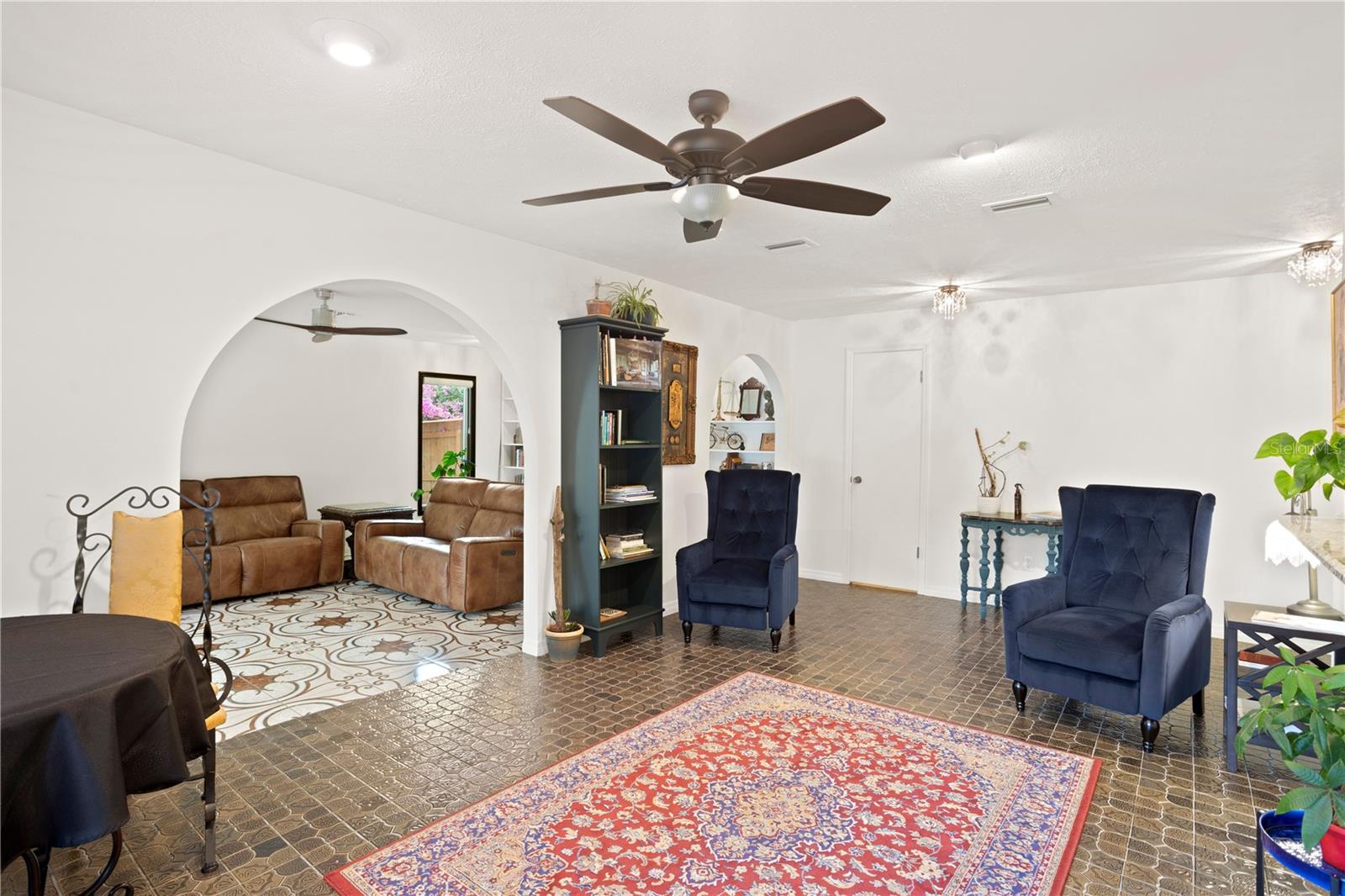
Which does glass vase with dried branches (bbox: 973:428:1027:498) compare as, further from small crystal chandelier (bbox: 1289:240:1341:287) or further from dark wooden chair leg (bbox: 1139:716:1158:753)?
dark wooden chair leg (bbox: 1139:716:1158:753)

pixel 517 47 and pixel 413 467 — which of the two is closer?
pixel 517 47

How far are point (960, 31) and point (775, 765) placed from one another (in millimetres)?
2747

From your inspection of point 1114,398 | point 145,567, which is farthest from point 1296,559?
point 145,567

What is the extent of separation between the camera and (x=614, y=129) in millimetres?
2070

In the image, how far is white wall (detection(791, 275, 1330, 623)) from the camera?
4906 mm

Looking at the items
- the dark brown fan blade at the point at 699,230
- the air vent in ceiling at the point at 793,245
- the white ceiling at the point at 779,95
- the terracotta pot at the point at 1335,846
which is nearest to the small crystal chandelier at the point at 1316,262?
the white ceiling at the point at 779,95

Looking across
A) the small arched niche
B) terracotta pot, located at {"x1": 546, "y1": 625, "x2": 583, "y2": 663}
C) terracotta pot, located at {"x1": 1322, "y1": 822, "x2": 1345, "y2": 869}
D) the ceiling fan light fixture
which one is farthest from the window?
terracotta pot, located at {"x1": 1322, "y1": 822, "x2": 1345, "y2": 869}

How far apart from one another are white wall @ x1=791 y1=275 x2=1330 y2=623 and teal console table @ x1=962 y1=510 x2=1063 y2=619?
0.17 metres

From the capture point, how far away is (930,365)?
250 inches

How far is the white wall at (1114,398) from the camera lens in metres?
4.91

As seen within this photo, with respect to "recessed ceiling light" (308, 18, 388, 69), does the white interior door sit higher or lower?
lower

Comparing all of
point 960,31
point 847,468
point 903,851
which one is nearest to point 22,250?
point 960,31

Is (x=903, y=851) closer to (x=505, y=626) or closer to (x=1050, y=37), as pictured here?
(x=1050, y=37)

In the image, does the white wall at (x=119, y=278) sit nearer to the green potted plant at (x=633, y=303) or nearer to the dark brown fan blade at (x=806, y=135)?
Answer: the green potted plant at (x=633, y=303)
